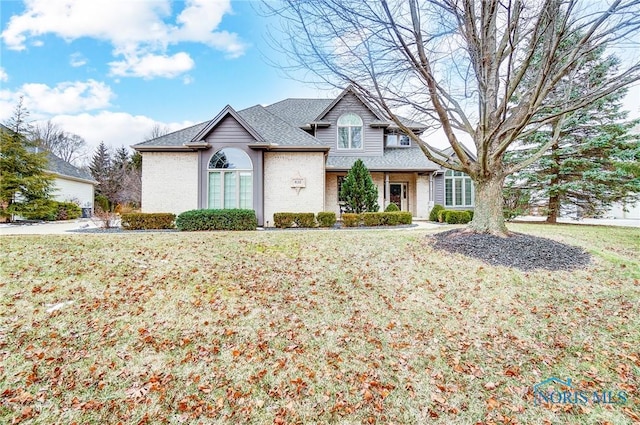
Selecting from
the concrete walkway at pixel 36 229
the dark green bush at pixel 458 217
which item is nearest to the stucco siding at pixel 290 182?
the dark green bush at pixel 458 217

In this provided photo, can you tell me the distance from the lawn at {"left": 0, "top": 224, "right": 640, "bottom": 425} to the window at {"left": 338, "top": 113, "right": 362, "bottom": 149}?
12862 millimetres

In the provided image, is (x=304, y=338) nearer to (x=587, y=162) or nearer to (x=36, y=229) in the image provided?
(x=36, y=229)

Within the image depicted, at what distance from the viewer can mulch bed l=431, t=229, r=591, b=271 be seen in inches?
271

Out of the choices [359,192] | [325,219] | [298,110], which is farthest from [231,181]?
[298,110]

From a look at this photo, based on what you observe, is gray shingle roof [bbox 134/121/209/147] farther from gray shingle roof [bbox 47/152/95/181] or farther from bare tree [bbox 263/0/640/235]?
gray shingle roof [bbox 47/152/95/181]

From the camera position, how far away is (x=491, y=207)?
27.9 feet

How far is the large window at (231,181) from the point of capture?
1407cm

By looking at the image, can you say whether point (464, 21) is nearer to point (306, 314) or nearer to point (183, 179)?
point (306, 314)

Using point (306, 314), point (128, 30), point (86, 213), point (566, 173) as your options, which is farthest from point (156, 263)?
point (86, 213)

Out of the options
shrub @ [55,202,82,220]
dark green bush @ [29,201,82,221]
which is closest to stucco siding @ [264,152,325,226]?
dark green bush @ [29,201,82,221]

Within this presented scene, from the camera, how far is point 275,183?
14586 mm

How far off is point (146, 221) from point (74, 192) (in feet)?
55.2

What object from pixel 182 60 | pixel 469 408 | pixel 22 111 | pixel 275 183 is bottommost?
pixel 469 408

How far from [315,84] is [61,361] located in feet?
22.5
